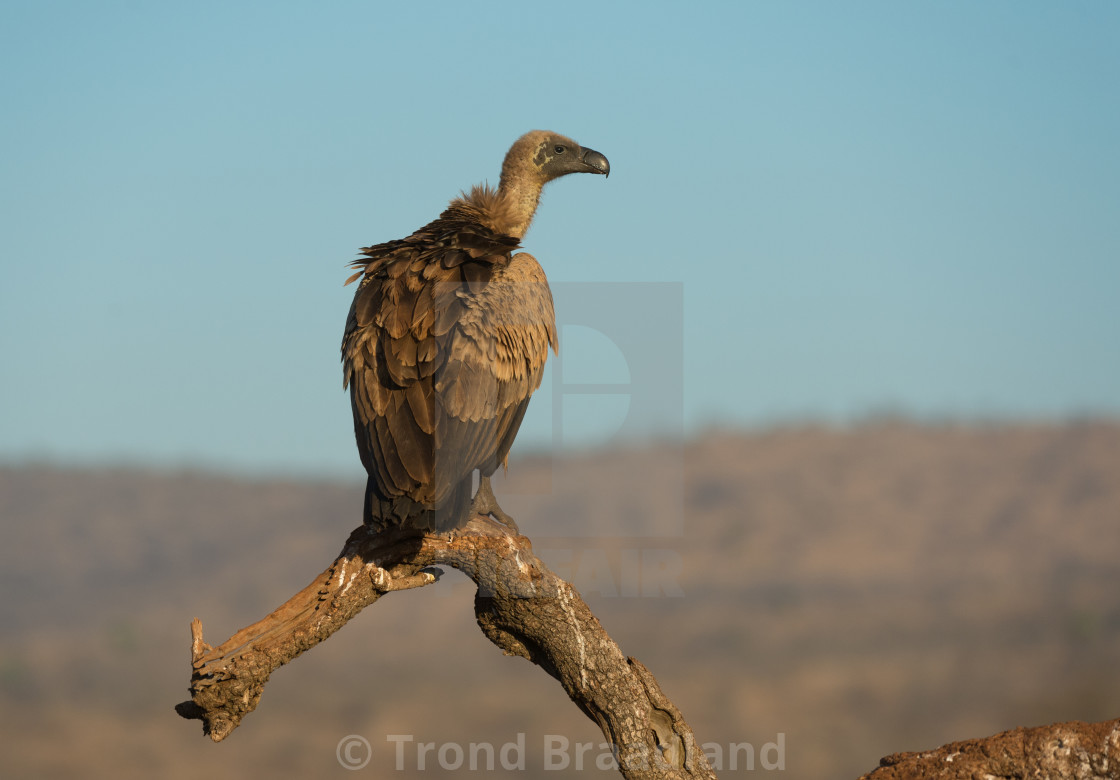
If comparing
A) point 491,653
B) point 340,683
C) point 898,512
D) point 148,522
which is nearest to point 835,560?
point 898,512

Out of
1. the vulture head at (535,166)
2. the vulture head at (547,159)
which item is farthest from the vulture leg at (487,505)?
the vulture head at (547,159)

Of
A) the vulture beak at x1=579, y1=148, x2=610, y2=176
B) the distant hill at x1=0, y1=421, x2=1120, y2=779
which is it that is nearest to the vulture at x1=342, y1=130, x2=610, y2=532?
the vulture beak at x1=579, y1=148, x2=610, y2=176

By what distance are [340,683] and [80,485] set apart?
20349mm

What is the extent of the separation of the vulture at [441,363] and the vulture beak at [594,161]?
149cm

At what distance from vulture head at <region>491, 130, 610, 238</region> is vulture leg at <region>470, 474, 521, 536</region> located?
200cm

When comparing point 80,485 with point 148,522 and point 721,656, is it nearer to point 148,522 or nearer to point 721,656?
point 148,522

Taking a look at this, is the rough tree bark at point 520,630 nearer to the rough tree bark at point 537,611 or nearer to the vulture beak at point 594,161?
the rough tree bark at point 537,611

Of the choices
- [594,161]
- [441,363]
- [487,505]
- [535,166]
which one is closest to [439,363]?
[441,363]

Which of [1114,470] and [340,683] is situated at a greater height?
[1114,470]

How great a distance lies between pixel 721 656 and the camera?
2564 cm

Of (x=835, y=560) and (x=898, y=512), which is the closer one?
(x=835, y=560)

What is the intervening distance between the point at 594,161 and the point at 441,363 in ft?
9.28

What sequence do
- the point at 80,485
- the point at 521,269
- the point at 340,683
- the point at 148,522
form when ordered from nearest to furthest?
the point at 521,269
the point at 340,683
the point at 148,522
the point at 80,485

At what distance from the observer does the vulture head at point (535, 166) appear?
24.4ft
